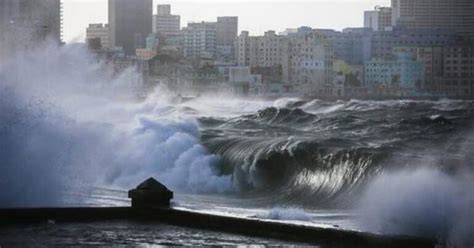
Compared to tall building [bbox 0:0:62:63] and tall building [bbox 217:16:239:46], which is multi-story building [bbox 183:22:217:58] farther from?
tall building [bbox 0:0:62:63]

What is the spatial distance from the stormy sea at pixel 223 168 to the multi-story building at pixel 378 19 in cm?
2495

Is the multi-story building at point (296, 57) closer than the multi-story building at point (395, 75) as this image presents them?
No

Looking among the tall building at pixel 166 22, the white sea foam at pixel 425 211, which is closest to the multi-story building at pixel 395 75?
the tall building at pixel 166 22

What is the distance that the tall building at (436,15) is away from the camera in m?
60.7

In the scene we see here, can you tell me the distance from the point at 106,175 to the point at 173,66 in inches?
2012

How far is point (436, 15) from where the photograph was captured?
62.3m

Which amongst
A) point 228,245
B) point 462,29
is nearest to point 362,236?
point 228,245

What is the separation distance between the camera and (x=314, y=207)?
1475 centimetres

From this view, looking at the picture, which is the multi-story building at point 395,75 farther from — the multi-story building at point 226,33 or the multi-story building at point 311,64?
the multi-story building at point 226,33

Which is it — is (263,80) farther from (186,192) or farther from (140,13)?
(186,192)

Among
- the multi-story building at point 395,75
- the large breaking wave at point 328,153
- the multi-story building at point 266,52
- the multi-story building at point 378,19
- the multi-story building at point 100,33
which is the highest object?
the multi-story building at point 378,19

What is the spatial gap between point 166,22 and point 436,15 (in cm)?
2111

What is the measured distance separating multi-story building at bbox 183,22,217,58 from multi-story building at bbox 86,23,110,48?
7777mm

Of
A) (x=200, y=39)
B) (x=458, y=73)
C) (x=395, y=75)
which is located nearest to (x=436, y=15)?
(x=458, y=73)
